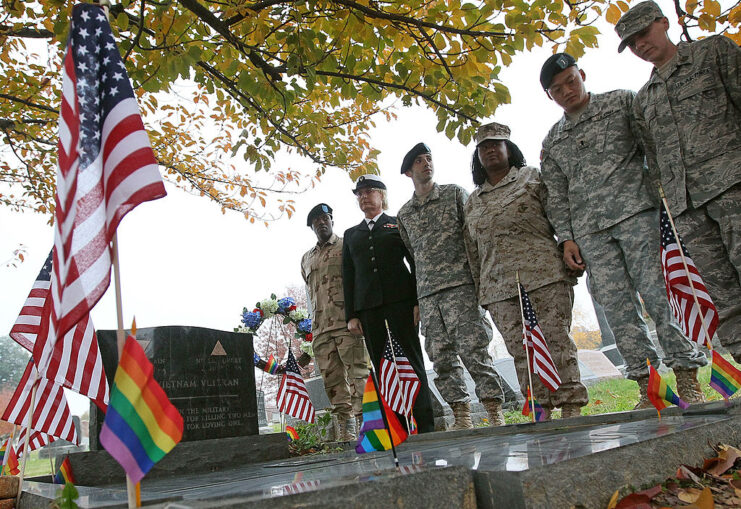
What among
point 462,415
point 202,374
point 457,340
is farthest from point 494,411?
point 202,374

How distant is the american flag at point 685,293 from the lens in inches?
109

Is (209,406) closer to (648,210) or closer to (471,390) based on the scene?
(648,210)

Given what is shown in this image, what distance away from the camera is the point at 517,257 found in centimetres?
409

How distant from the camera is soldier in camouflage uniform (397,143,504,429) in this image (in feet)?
14.6

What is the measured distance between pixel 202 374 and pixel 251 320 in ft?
8.00

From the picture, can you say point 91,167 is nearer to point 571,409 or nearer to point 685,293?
point 685,293

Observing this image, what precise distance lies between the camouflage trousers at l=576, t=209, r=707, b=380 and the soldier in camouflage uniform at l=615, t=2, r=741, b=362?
0.84 feet

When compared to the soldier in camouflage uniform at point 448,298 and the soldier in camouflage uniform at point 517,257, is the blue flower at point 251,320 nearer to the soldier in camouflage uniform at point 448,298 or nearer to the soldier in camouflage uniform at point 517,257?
the soldier in camouflage uniform at point 448,298

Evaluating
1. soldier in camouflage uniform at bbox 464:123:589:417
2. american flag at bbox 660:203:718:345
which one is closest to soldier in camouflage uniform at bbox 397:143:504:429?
Answer: soldier in camouflage uniform at bbox 464:123:589:417

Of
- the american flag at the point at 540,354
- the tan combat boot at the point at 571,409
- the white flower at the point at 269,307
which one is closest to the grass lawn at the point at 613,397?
the tan combat boot at the point at 571,409

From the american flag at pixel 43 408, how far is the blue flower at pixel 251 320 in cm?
422

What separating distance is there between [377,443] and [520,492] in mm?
876

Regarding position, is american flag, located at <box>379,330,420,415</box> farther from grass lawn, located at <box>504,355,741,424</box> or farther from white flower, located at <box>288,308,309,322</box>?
white flower, located at <box>288,308,309,322</box>

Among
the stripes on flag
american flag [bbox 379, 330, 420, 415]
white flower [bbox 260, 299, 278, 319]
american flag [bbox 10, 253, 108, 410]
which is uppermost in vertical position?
white flower [bbox 260, 299, 278, 319]
